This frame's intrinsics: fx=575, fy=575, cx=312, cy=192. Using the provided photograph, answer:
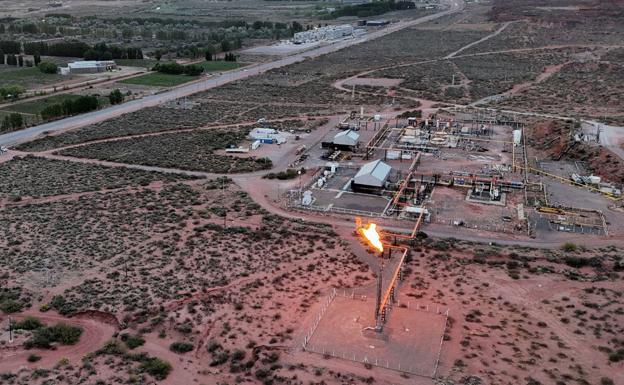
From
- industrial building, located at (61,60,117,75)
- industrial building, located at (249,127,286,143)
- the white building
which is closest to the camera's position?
the white building

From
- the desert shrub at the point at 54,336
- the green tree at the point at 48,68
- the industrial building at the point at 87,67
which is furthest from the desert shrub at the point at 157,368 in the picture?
the green tree at the point at 48,68

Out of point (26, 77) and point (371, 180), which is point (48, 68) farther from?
point (371, 180)

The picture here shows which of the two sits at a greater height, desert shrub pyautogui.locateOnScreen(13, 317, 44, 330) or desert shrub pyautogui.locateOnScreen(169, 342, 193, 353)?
desert shrub pyautogui.locateOnScreen(13, 317, 44, 330)

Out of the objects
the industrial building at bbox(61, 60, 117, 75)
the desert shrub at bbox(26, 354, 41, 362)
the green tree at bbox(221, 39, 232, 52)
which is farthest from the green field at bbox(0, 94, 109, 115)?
the desert shrub at bbox(26, 354, 41, 362)

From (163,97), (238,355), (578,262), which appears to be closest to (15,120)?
(163,97)

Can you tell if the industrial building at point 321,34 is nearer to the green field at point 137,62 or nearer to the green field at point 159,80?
the green field at point 137,62

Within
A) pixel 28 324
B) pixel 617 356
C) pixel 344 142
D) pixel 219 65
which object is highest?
pixel 219 65

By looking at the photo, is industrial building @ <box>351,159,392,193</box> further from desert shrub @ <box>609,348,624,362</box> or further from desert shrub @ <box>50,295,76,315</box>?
desert shrub @ <box>50,295,76,315</box>

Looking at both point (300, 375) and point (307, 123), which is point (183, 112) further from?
point (300, 375)
